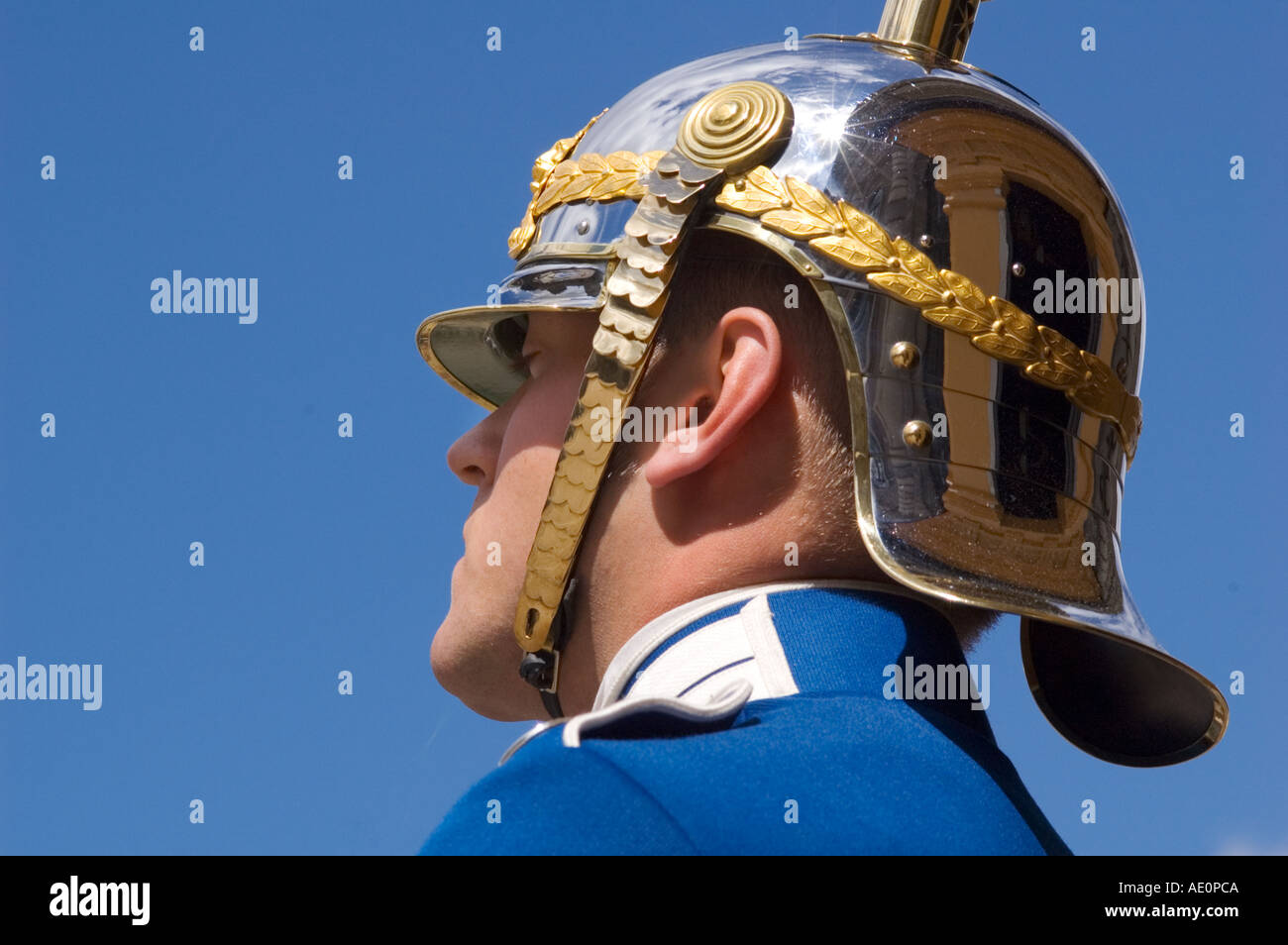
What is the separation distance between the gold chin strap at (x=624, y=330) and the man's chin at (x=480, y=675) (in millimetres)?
118

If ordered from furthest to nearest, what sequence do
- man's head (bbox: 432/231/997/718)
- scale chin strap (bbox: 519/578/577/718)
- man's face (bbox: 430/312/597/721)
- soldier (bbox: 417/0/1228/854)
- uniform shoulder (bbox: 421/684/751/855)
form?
man's face (bbox: 430/312/597/721)
scale chin strap (bbox: 519/578/577/718)
man's head (bbox: 432/231/997/718)
soldier (bbox: 417/0/1228/854)
uniform shoulder (bbox: 421/684/751/855)

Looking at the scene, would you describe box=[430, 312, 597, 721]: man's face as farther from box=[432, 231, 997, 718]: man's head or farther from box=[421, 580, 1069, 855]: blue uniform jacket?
box=[421, 580, 1069, 855]: blue uniform jacket

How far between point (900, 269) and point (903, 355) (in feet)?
0.67

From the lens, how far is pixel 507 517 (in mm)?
4566

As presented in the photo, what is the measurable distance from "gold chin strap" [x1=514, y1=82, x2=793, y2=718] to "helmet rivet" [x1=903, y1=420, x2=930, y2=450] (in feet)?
2.06

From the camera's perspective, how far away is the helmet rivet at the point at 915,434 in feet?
14.0

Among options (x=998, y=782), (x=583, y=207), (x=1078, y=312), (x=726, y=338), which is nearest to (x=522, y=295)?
(x=583, y=207)

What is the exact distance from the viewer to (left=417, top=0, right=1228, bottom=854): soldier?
13.1 ft

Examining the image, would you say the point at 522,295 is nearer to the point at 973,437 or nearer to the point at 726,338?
the point at 726,338

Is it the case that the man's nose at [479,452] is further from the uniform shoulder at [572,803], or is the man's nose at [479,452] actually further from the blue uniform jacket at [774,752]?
the uniform shoulder at [572,803]

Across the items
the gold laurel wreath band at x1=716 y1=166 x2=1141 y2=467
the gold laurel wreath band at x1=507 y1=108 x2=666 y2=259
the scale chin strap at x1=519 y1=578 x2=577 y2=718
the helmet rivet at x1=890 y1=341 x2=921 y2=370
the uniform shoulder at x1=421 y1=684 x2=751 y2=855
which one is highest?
the gold laurel wreath band at x1=507 y1=108 x2=666 y2=259

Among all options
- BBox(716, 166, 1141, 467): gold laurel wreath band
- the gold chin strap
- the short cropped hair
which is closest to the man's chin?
the gold chin strap

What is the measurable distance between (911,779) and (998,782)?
1.09 feet

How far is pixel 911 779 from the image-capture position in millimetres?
3527
